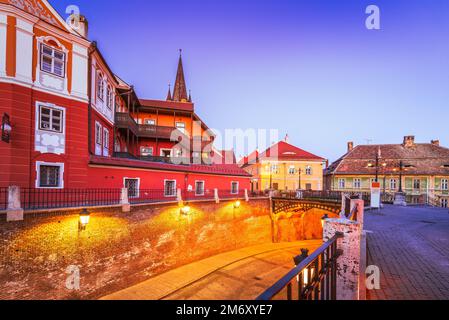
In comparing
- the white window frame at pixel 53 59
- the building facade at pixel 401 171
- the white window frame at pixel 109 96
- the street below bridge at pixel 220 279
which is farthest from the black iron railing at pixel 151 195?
the building facade at pixel 401 171

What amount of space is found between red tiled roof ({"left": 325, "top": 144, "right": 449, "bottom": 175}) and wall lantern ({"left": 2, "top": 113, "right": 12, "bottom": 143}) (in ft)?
121

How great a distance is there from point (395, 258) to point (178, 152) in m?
20.4

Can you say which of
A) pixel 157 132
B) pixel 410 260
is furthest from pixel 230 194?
pixel 410 260

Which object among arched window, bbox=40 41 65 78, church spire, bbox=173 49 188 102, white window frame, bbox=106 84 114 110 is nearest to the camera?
arched window, bbox=40 41 65 78

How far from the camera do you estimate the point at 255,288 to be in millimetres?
12578

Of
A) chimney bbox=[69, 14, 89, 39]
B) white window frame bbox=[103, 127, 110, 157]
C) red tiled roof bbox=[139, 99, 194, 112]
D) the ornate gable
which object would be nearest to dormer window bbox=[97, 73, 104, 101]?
white window frame bbox=[103, 127, 110, 157]

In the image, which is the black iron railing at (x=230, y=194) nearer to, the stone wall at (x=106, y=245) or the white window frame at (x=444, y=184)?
the stone wall at (x=106, y=245)

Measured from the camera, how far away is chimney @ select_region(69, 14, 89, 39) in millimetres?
13711

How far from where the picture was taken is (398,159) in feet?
107

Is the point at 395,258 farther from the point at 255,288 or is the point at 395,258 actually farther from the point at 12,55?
the point at 12,55

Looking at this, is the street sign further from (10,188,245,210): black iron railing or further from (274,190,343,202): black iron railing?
(10,188,245,210): black iron railing

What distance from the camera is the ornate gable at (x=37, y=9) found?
1059 cm

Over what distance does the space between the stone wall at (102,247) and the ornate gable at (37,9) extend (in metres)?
10.4
